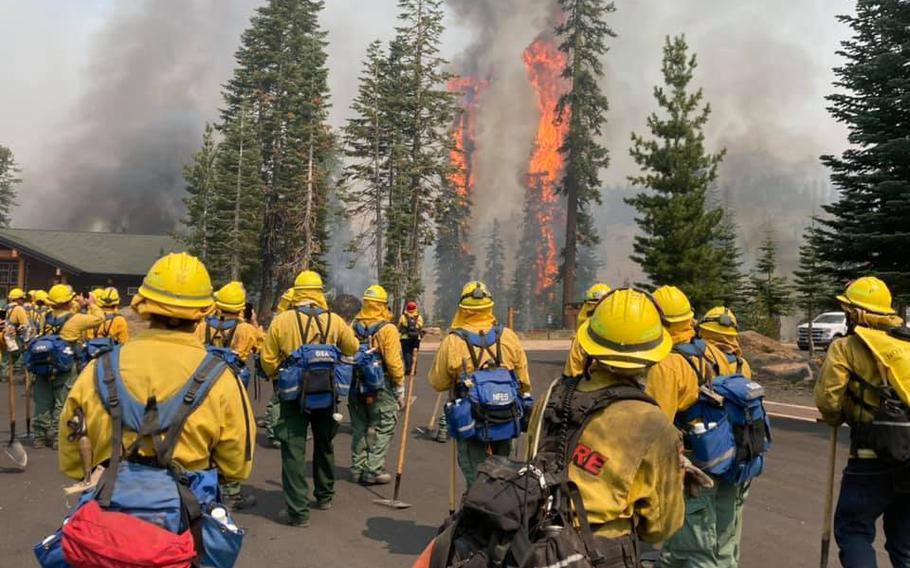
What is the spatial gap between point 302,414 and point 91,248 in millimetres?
39931

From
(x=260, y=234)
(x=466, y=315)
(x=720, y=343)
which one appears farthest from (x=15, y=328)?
(x=260, y=234)

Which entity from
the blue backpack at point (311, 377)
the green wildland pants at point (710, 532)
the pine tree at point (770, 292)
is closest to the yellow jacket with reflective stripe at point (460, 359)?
the blue backpack at point (311, 377)

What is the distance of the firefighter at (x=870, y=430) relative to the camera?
3.92m

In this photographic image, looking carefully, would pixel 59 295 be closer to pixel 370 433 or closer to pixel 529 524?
pixel 370 433

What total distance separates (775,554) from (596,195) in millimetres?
35491

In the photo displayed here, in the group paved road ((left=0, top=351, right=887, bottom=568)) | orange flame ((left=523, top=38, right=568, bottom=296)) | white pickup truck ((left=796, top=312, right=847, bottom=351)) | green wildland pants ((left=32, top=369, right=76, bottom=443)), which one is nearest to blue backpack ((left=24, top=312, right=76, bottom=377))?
green wildland pants ((left=32, top=369, right=76, bottom=443))

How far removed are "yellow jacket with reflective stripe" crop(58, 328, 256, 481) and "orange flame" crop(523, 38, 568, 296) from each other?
241ft

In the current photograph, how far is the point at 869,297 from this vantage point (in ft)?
14.2

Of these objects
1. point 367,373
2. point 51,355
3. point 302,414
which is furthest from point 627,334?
point 51,355

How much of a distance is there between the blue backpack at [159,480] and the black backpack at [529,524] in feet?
3.31

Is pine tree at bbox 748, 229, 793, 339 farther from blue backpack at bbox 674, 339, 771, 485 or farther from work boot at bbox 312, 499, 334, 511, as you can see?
blue backpack at bbox 674, 339, 771, 485

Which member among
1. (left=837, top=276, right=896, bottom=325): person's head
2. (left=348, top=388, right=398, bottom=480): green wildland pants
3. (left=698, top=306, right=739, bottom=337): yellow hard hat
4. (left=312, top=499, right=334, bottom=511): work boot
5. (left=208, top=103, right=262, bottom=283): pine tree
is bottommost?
(left=312, top=499, right=334, bottom=511): work boot

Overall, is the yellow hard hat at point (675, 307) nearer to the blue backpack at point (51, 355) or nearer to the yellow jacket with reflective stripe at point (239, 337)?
the yellow jacket with reflective stripe at point (239, 337)

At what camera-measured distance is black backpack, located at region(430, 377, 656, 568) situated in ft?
6.74
